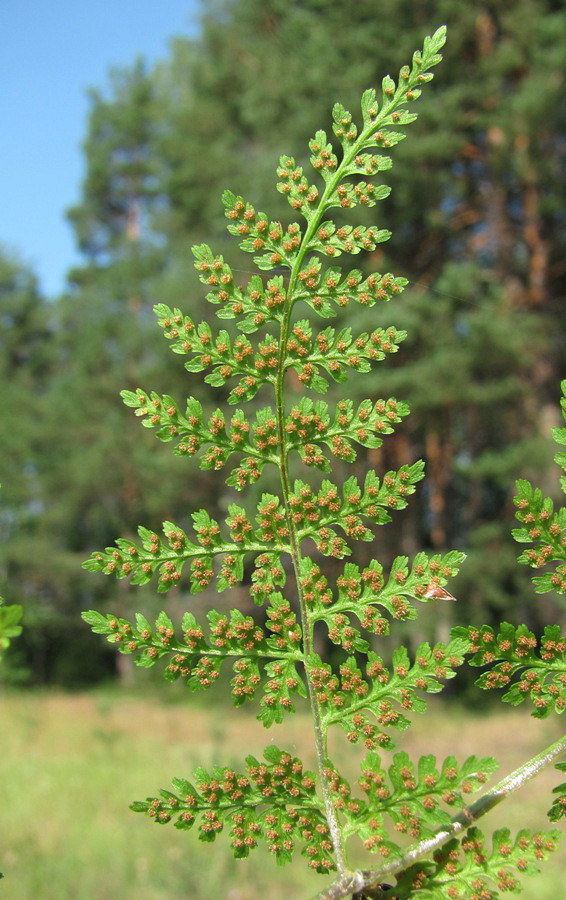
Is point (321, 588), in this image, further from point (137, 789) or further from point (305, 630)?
point (137, 789)

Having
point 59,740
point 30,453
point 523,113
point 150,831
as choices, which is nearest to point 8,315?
point 30,453

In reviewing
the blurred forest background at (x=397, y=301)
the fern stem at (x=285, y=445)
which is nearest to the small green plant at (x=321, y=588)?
the fern stem at (x=285, y=445)

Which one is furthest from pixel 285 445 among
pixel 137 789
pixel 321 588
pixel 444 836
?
pixel 137 789

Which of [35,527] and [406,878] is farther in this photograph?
[35,527]

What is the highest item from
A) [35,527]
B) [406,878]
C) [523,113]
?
[523,113]

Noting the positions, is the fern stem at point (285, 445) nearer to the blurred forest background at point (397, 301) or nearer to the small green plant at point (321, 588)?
the small green plant at point (321, 588)

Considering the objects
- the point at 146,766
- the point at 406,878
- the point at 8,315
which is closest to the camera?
the point at 406,878

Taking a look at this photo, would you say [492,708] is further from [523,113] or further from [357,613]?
[357,613]
